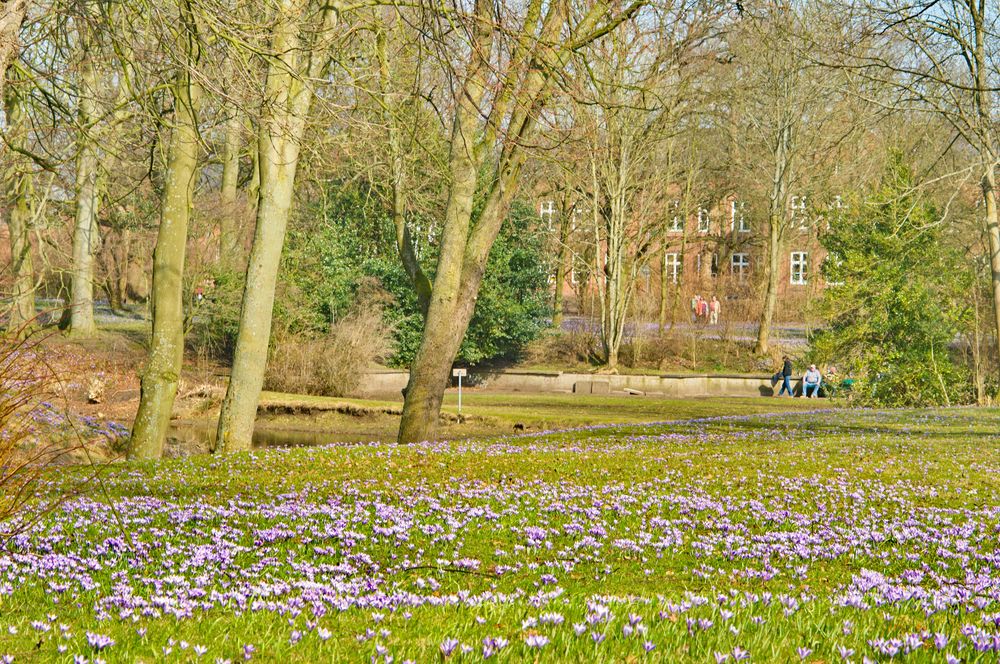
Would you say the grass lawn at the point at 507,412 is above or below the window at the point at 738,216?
below

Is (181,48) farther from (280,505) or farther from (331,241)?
(331,241)

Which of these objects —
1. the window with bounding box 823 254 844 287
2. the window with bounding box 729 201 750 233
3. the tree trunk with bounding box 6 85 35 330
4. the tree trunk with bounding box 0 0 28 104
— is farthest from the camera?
the window with bounding box 729 201 750 233

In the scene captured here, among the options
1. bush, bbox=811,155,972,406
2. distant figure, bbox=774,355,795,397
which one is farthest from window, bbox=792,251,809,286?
bush, bbox=811,155,972,406

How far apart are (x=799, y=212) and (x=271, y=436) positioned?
3292 centimetres

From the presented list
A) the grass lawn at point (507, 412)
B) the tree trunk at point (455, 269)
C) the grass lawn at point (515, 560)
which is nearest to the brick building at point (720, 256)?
the grass lawn at point (507, 412)

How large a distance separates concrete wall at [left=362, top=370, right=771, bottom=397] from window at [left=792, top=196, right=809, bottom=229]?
11.1 metres

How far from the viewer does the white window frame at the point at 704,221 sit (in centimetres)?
5703

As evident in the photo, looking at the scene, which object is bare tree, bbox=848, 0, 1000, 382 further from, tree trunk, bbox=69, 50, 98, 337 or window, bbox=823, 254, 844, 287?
tree trunk, bbox=69, 50, 98, 337

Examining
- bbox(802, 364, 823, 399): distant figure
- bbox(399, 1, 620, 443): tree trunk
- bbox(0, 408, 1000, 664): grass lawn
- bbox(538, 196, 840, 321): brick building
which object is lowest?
bbox(0, 408, 1000, 664): grass lawn

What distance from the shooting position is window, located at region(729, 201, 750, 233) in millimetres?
Answer: 57656

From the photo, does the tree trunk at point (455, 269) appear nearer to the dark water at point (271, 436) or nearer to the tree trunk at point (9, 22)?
the dark water at point (271, 436)

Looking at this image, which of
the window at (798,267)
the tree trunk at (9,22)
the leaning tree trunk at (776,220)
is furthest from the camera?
the window at (798,267)

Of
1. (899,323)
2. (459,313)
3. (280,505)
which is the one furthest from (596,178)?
(280,505)

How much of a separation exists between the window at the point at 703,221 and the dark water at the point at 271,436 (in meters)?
34.3
